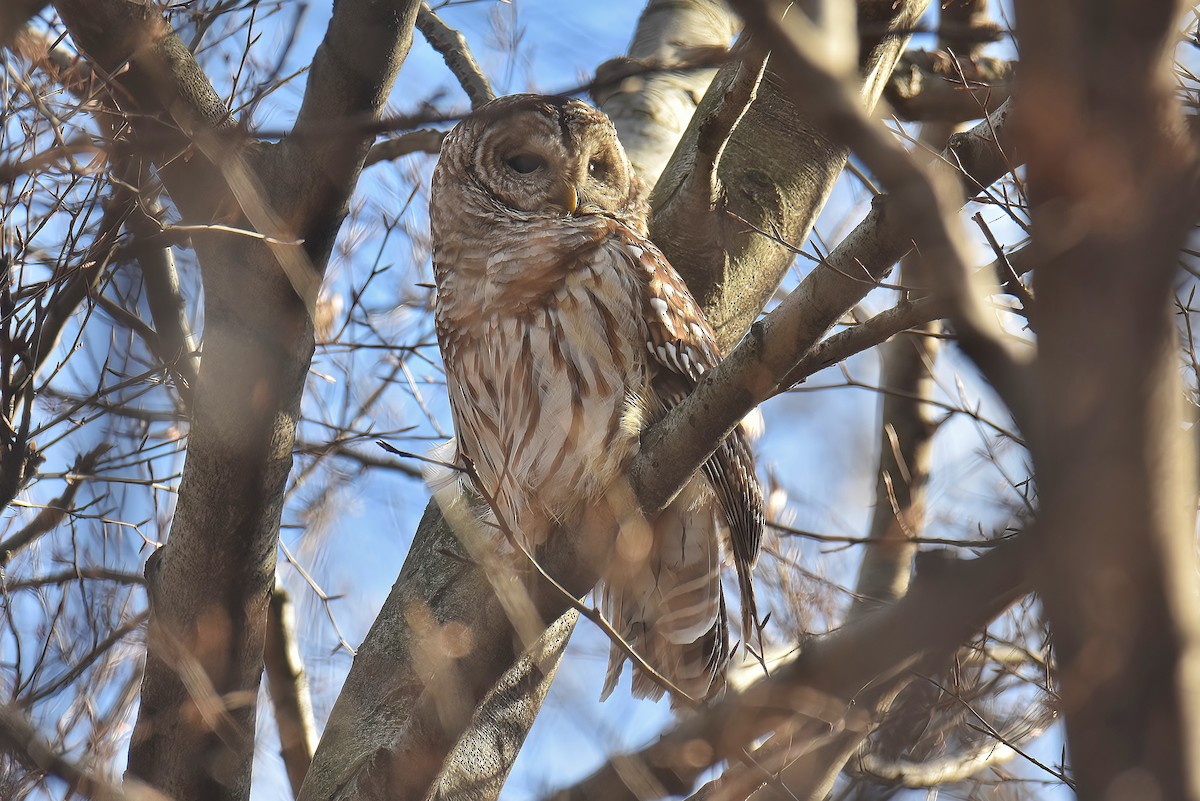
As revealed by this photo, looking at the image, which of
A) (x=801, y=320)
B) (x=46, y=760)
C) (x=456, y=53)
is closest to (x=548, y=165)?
(x=456, y=53)

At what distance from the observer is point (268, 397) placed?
297 centimetres

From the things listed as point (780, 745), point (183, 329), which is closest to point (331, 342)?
point (183, 329)

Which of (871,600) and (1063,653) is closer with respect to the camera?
(1063,653)

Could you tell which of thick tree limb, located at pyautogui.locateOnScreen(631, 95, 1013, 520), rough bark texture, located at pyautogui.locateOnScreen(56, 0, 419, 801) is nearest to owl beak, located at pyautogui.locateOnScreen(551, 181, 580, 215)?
rough bark texture, located at pyautogui.locateOnScreen(56, 0, 419, 801)

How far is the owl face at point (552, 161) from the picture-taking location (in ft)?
15.8

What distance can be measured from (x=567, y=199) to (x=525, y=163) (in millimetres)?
374

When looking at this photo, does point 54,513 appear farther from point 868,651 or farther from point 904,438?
point 904,438

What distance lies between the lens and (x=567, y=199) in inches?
187

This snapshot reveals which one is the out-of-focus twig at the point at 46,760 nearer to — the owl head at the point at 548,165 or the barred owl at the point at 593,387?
the barred owl at the point at 593,387

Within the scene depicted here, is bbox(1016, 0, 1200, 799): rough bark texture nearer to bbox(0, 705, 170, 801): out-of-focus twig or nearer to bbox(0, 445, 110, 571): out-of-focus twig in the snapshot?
bbox(0, 705, 170, 801): out-of-focus twig

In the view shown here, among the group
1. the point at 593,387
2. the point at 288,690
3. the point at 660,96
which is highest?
the point at 660,96

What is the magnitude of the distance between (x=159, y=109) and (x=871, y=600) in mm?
3067

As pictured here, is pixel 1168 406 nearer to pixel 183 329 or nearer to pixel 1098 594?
pixel 1098 594

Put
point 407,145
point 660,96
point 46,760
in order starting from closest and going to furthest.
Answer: point 46,760 < point 407,145 < point 660,96
